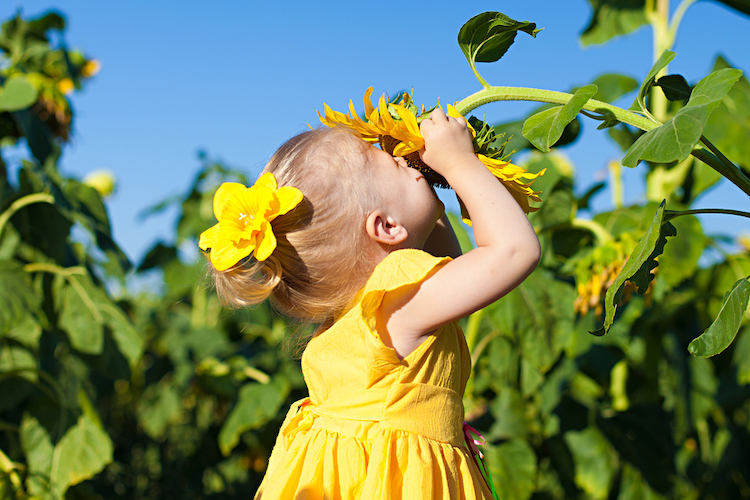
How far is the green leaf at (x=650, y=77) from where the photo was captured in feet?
2.29

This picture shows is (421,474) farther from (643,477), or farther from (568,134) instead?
(643,477)

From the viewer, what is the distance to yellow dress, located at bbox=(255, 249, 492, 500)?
0.88 m

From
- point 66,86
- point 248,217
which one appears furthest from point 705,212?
point 66,86

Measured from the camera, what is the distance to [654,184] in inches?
79.8

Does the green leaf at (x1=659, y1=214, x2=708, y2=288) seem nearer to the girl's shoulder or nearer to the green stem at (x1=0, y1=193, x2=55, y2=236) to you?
the girl's shoulder

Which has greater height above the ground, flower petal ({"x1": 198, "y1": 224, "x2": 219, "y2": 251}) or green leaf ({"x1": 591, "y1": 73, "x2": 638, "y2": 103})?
flower petal ({"x1": 198, "y1": 224, "x2": 219, "y2": 251})

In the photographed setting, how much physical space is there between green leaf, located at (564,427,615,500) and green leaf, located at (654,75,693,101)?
1403 mm

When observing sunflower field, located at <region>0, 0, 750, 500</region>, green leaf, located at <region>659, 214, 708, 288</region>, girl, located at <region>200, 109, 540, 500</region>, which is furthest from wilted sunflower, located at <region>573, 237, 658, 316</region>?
girl, located at <region>200, 109, 540, 500</region>

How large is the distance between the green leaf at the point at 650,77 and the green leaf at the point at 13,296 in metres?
1.51

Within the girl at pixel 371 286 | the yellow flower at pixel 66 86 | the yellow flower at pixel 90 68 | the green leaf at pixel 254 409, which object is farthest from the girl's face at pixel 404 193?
the yellow flower at pixel 90 68

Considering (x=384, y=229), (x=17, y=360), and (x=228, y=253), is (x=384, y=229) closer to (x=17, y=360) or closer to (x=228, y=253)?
(x=228, y=253)

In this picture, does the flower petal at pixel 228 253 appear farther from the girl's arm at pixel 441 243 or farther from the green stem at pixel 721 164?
the green stem at pixel 721 164

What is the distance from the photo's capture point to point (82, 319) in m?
1.93

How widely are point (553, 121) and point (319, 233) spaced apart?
394 mm
